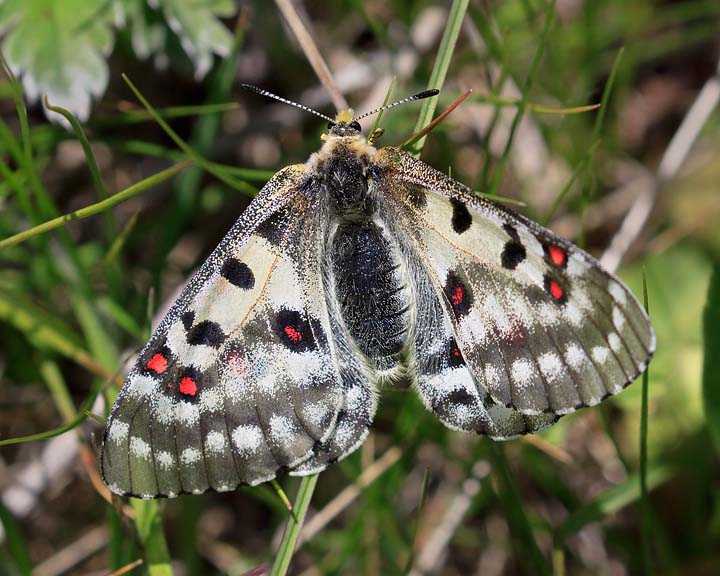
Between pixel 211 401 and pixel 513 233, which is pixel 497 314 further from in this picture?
pixel 211 401

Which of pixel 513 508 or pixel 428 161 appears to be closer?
pixel 513 508

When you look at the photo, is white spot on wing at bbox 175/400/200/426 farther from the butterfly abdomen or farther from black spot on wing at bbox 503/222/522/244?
black spot on wing at bbox 503/222/522/244

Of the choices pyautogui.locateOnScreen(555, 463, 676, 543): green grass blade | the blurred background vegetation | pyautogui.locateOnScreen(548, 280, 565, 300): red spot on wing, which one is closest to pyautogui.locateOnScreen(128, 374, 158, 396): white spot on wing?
the blurred background vegetation

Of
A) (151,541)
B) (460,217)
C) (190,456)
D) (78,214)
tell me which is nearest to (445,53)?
(460,217)

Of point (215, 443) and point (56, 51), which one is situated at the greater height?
point (56, 51)

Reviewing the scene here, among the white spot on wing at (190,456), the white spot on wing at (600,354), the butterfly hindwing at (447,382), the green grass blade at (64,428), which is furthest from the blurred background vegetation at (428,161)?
the white spot on wing at (600,354)

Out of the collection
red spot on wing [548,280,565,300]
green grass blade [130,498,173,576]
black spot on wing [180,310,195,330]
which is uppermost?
red spot on wing [548,280,565,300]

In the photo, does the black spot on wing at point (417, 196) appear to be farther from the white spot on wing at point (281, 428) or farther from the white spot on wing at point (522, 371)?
the white spot on wing at point (281, 428)
